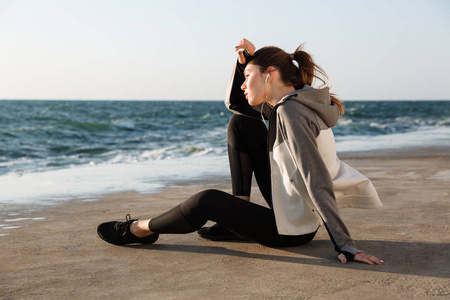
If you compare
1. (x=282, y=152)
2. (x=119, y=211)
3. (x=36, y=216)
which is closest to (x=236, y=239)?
(x=282, y=152)

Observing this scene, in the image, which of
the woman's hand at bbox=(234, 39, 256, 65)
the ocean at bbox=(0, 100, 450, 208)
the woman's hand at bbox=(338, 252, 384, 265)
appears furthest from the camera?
the ocean at bbox=(0, 100, 450, 208)

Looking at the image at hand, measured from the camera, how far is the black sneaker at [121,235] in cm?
317

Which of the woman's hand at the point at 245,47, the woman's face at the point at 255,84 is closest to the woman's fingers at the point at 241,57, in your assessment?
the woman's hand at the point at 245,47

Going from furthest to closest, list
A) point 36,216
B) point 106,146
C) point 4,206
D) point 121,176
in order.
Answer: point 106,146 → point 121,176 → point 4,206 → point 36,216

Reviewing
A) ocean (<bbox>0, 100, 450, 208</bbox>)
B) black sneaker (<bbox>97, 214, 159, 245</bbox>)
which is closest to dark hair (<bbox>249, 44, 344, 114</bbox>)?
black sneaker (<bbox>97, 214, 159, 245</bbox>)

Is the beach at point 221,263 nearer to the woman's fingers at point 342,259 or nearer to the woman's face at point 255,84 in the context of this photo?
the woman's fingers at point 342,259

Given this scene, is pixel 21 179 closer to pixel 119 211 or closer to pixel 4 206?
pixel 4 206

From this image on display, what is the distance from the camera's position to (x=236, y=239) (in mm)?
3346

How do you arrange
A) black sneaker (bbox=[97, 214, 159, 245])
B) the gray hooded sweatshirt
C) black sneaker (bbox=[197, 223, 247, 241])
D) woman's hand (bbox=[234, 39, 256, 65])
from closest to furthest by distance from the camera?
the gray hooded sweatshirt → woman's hand (bbox=[234, 39, 256, 65]) → black sneaker (bbox=[97, 214, 159, 245]) → black sneaker (bbox=[197, 223, 247, 241])

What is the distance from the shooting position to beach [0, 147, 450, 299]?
2.38m

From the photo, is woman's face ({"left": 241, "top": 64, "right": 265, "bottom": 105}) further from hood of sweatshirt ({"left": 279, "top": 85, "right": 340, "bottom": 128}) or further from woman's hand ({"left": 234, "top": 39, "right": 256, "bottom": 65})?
hood of sweatshirt ({"left": 279, "top": 85, "right": 340, "bottom": 128})

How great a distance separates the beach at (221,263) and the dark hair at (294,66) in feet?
3.01

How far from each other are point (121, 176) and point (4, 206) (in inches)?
89.5

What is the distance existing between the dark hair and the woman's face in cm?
4
